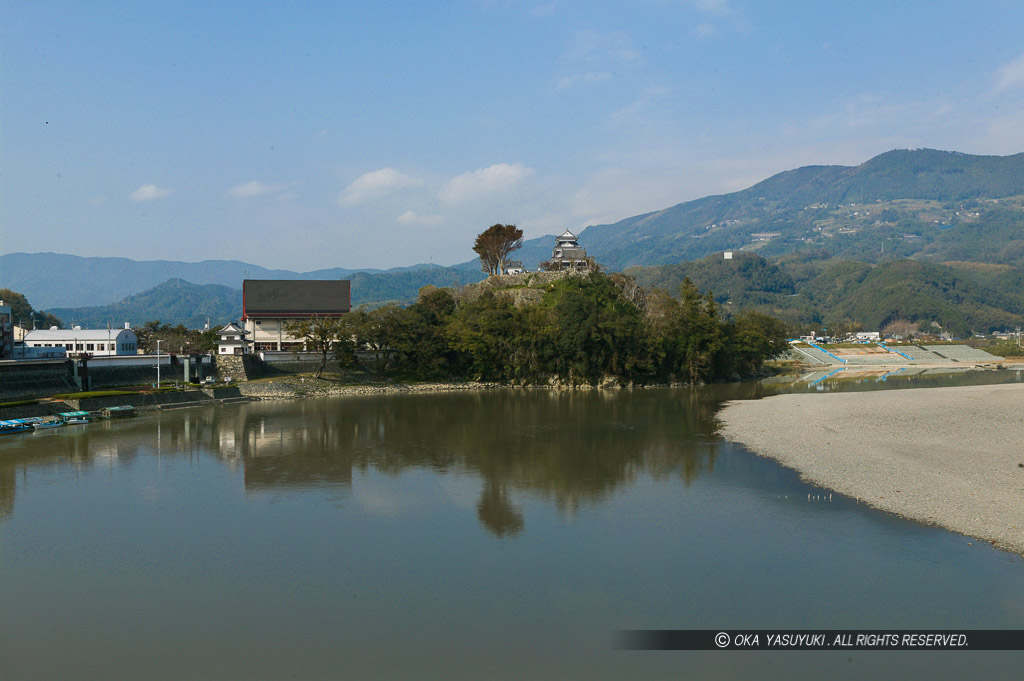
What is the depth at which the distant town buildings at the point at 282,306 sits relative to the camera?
221 feet

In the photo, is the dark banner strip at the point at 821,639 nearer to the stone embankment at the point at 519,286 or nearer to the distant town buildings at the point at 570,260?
the stone embankment at the point at 519,286

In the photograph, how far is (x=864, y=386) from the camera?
5791 cm

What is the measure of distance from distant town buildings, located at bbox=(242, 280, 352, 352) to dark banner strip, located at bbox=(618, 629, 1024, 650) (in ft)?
189

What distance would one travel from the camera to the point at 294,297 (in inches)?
2751

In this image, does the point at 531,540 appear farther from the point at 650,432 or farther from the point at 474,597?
the point at 650,432

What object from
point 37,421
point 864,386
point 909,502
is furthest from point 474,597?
point 864,386

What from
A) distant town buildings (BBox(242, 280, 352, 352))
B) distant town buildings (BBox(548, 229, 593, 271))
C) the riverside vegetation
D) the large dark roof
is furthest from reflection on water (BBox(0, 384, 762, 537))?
distant town buildings (BBox(548, 229, 593, 271))

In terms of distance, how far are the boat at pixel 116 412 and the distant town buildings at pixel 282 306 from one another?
2364cm

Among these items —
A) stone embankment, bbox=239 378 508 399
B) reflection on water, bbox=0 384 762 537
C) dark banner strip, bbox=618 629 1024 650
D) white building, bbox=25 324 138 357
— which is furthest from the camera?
white building, bbox=25 324 138 357

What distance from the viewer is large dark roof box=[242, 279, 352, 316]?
68.1m

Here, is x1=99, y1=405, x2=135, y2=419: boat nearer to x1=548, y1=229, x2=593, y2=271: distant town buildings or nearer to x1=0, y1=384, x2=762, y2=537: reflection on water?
x1=0, y1=384, x2=762, y2=537: reflection on water

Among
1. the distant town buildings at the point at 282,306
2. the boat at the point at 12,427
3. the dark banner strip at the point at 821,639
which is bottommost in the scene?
the dark banner strip at the point at 821,639

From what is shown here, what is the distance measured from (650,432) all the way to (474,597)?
2162 centimetres

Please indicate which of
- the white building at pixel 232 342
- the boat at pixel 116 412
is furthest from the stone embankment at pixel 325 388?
the boat at pixel 116 412
